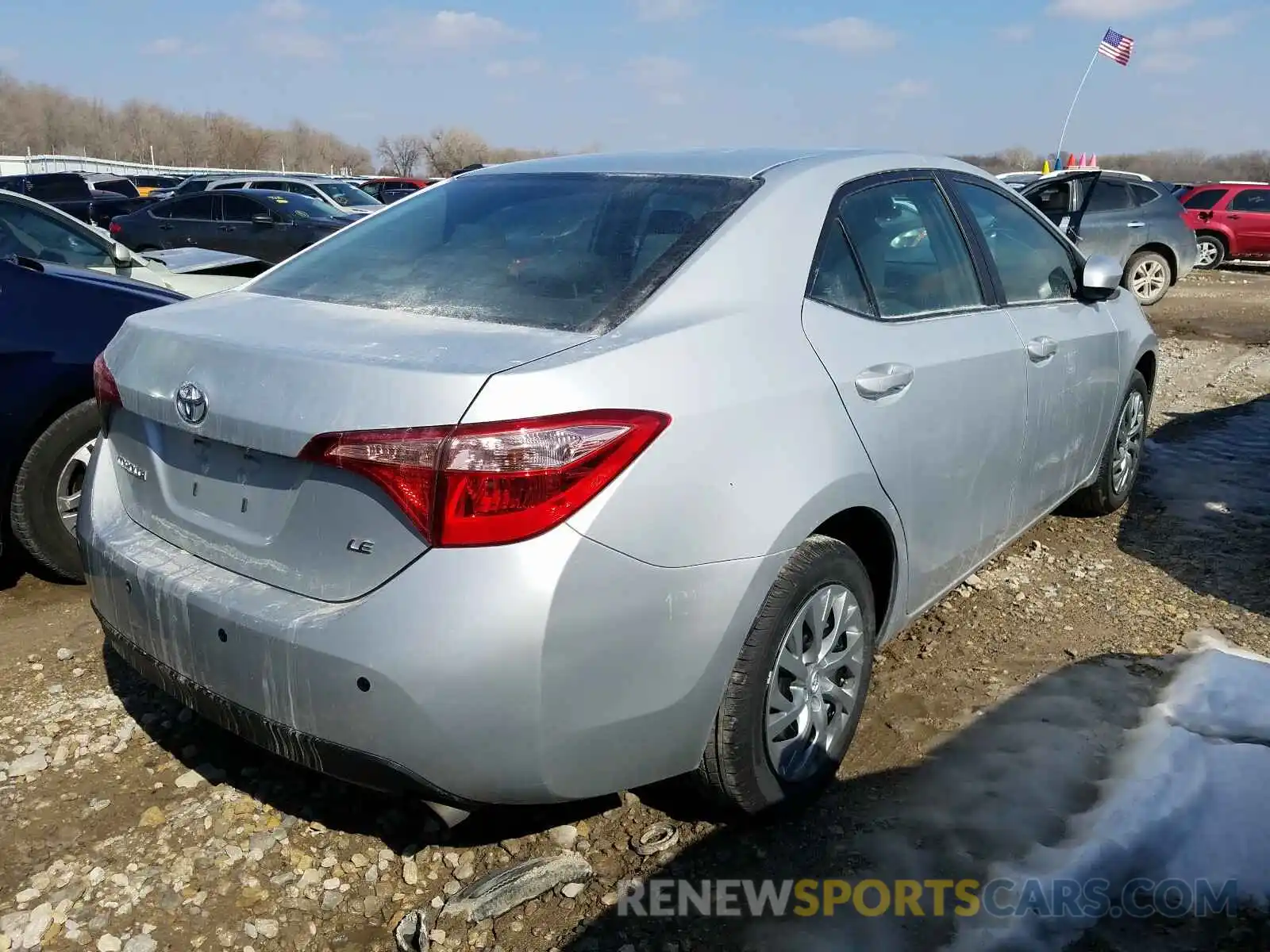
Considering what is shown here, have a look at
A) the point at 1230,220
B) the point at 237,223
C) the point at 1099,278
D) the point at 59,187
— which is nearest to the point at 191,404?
the point at 1099,278

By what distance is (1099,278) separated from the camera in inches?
152

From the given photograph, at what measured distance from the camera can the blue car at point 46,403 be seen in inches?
140

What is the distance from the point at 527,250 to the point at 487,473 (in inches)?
36.5

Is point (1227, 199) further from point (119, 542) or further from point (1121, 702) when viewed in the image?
point (119, 542)

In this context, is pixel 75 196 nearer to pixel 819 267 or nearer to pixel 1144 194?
pixel 1144 194

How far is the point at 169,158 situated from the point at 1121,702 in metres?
108

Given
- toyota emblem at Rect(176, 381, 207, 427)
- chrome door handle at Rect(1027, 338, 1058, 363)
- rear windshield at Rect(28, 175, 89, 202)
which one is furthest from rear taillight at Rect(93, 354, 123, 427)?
rear windshield at Rect(28, 175, 89, 202)

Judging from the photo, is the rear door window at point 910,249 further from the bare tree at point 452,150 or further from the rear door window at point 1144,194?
the bare tree at point 452,150

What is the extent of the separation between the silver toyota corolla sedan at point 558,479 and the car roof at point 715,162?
0.07 feet

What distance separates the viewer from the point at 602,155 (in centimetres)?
315

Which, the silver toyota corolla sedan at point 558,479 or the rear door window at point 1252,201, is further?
the rear door window at point 1252,201

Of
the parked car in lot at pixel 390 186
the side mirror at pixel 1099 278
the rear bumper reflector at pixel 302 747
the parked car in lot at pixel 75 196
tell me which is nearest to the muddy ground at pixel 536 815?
the rear bumper reflector at pixel 302 747

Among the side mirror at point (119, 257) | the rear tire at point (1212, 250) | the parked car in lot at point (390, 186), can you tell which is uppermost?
the parked car in lot at point (390, 186)

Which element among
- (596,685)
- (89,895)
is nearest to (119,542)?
(89,895)
